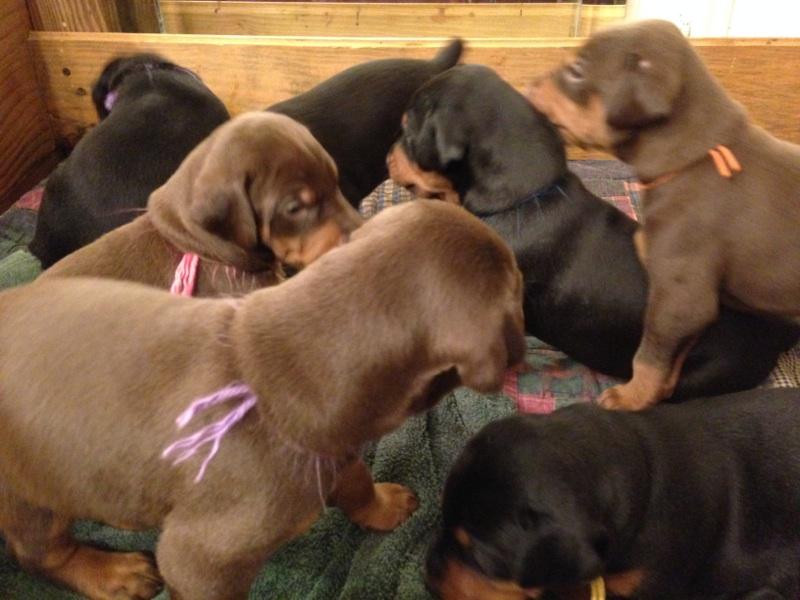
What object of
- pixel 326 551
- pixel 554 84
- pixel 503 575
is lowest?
pixel 326 551

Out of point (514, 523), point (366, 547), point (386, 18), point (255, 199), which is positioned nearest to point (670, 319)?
point (514, 523)

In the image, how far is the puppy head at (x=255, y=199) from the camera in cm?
231

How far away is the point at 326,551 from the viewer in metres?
2.27

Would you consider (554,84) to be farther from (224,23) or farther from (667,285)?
(224,23)

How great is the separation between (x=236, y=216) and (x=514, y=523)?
3.96ft

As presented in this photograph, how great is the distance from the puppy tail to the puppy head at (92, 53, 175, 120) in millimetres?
1162

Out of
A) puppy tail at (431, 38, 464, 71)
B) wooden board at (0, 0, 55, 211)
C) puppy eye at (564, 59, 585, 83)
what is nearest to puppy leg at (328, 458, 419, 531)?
puppy eye at (564, 59, 585, 83)

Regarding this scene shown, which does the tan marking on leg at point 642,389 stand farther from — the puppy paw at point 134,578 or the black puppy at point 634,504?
the puppy paw at point 134,578

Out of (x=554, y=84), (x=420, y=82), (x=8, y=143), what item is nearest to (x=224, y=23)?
(x=8, y=143)

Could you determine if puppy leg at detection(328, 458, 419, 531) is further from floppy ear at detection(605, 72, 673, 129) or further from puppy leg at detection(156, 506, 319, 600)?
floppy ear at detection(605, 72, 673, 129)

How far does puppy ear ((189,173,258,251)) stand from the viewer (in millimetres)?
2299

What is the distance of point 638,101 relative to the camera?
92.2 inches

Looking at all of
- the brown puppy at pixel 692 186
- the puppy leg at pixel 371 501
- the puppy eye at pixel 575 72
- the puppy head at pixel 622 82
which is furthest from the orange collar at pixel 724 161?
the puppy leg at pixel 371 501

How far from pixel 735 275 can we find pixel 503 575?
121cm
